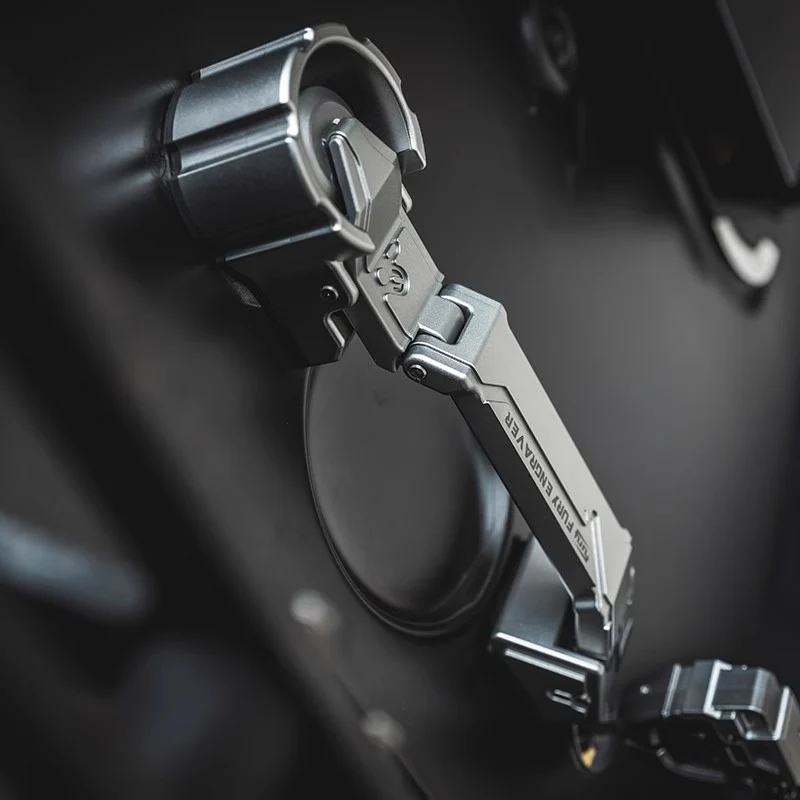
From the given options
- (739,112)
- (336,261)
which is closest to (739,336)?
(739,112)

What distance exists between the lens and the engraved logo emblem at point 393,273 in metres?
0.39

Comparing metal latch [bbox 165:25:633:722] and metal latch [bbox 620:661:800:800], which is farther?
metal latch [bbox 620:661:800:800]

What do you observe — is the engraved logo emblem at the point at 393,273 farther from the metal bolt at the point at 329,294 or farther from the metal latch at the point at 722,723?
the metal latch at the point at 722,723

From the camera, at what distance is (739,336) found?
904mm

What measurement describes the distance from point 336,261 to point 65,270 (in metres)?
0.09

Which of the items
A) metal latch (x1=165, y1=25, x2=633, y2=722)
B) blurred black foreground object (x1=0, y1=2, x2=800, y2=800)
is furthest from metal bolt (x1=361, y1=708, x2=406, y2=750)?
metal latch (x1=165, y1=25, x2=633, y2=722)

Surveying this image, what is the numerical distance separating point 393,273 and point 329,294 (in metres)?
0.04

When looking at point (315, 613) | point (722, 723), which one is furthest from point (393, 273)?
point (722, 723)

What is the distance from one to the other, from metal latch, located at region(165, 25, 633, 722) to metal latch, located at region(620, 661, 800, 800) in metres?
0.11

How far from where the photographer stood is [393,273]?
40 cm

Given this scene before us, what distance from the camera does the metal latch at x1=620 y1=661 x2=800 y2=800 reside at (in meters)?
0.58

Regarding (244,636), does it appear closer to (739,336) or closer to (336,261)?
(336,261)

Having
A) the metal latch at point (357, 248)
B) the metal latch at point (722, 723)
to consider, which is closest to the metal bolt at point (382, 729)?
the metal latch at point (357, 248)

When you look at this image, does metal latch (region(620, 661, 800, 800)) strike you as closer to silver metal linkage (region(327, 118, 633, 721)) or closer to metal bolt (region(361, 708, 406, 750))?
silver metal linkage (region(327, 118, 633, 721))
